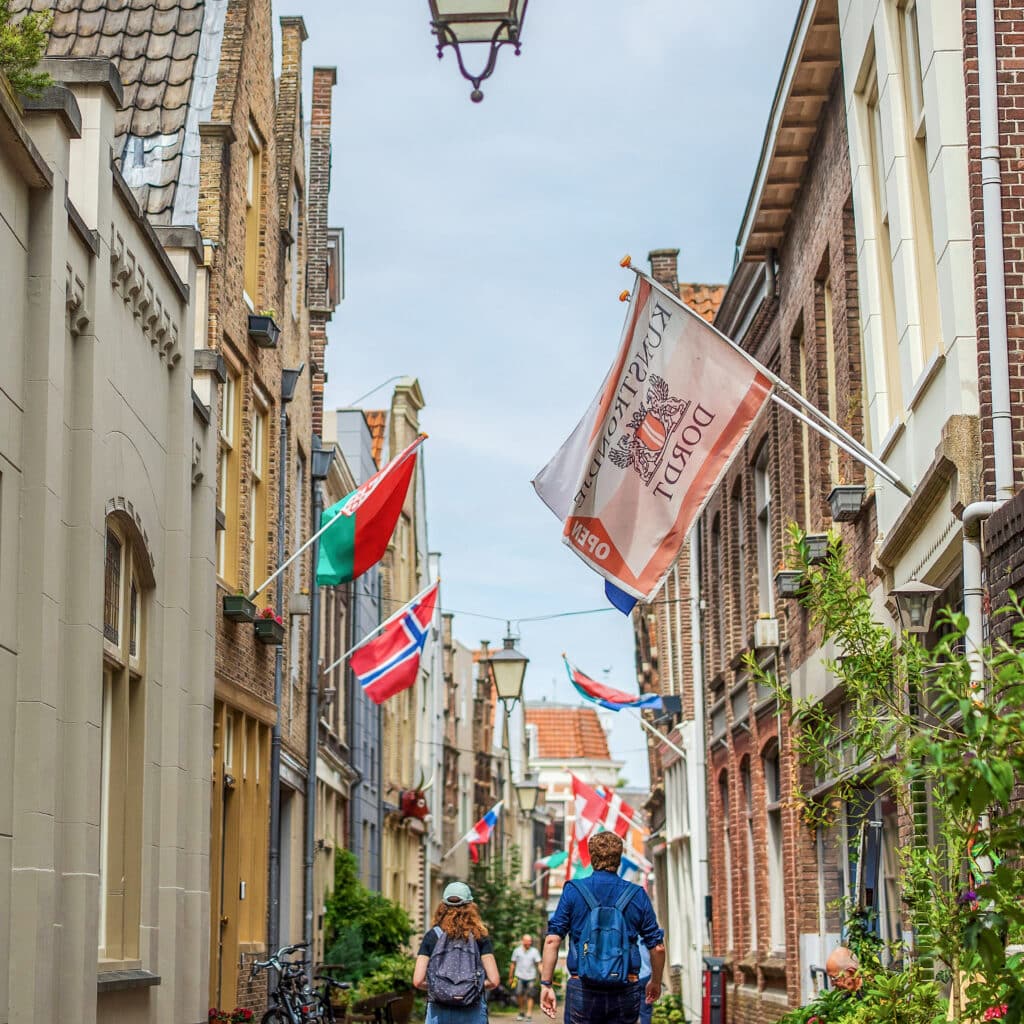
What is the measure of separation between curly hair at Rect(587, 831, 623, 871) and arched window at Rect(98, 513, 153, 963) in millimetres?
3485

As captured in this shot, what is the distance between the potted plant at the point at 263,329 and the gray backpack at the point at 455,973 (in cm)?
894

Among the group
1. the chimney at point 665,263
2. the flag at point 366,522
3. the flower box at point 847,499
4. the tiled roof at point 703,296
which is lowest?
the flower box at point 847,499

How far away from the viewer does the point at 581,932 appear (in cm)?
938

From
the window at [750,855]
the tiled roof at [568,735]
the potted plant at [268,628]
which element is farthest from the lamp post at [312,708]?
the tiled roof at [568,735]

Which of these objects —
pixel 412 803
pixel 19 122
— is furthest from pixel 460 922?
pixel 412 803

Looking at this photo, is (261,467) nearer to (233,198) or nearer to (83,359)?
(233,198)

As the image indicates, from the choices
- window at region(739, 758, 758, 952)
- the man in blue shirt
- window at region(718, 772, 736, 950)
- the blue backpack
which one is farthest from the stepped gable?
window at region(718, 772, 736, 950)

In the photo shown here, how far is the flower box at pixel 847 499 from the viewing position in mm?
13727

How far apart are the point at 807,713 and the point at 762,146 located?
11016mm

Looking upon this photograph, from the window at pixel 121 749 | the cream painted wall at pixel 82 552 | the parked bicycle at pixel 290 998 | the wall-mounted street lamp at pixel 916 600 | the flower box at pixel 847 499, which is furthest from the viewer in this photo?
the parked bicycle at pixel 290 998

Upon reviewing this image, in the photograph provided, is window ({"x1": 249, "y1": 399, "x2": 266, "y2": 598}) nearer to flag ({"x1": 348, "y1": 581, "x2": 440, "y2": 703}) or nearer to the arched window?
flag ({"x1": 348, "y1": 581, "x2": 440, "y2": 703})

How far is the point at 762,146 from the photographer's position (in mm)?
17281

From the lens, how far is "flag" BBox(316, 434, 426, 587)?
1795 cm

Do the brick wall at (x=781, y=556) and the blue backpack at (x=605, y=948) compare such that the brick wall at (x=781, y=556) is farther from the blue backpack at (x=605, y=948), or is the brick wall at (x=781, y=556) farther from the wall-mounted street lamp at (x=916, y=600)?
the blue backpack at (x=605, y=948)
